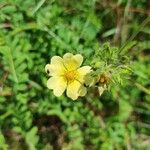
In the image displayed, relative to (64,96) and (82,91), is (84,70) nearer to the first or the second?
(82,91)

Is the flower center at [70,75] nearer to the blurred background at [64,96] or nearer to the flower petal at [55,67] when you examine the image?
the flower petal at [55,67]

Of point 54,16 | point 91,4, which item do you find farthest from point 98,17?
point 54,16

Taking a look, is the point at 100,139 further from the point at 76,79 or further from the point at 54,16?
the point at 54,16

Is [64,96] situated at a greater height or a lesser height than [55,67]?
lesser

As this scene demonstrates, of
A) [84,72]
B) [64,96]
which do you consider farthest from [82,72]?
[64,96]

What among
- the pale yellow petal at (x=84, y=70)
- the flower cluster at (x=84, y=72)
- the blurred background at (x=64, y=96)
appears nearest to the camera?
the flower cluster at (x=84, y=72)

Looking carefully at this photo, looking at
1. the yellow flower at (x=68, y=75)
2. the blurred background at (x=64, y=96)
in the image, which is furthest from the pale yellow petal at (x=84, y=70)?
the blurred background at (x=64, y=96)
